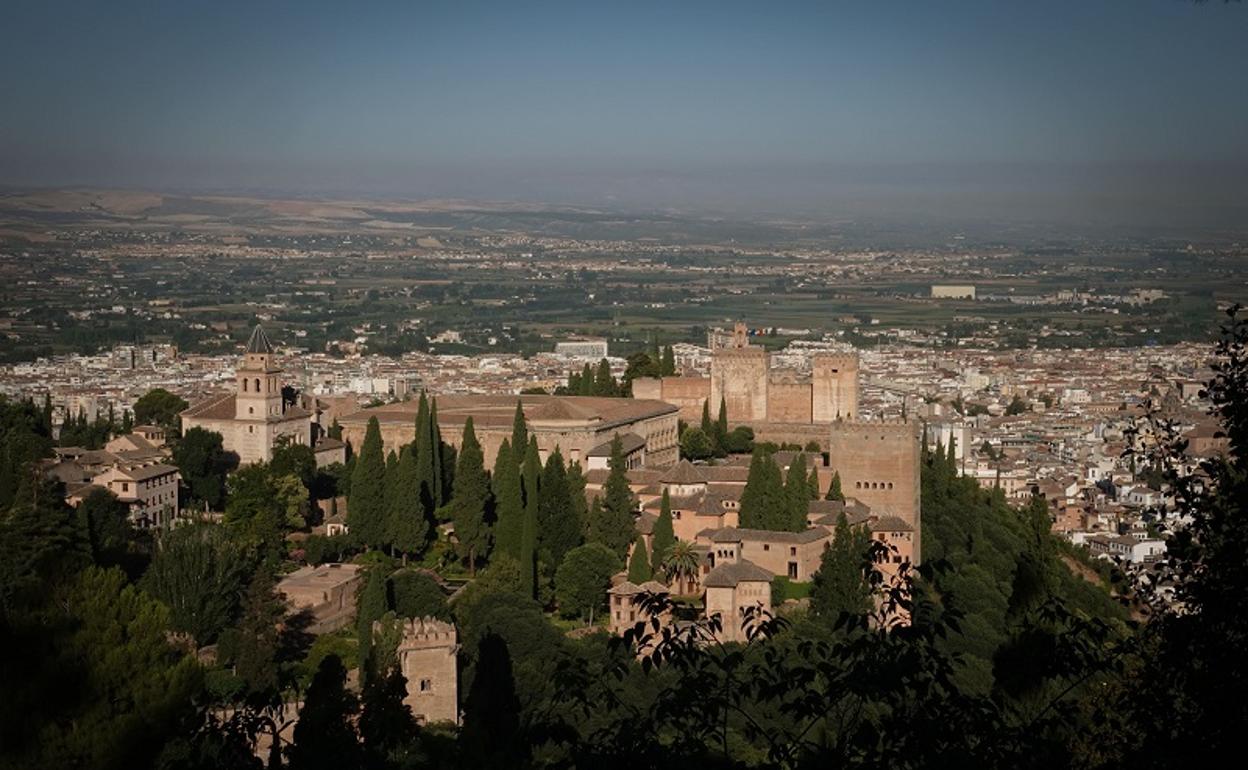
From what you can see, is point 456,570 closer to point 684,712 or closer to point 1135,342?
point 684,712

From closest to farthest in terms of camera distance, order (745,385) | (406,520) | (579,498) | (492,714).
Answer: (492,714), (406,520), (579,498), (745,385)

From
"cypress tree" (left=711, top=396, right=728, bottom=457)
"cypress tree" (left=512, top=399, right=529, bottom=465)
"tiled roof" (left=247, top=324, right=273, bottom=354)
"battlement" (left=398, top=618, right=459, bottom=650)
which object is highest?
"tiled roof" (left=247, top=324, right=273, bottom=354)

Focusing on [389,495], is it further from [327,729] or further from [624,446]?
[327,729]

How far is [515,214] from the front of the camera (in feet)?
602

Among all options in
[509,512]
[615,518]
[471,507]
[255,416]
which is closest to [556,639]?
[509,512]

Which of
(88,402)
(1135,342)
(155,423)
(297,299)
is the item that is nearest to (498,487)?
(155,423)

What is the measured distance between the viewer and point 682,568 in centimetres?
2284

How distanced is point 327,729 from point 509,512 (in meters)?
11.6

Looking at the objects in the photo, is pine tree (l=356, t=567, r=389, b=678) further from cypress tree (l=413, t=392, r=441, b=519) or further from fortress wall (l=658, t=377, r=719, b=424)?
fortress wall (l=658, t=377, r=719, b=424)

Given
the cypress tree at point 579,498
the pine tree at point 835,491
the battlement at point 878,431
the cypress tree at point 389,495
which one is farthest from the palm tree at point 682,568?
the battlement at point 878,431

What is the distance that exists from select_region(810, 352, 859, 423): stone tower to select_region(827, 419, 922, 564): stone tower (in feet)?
29.7

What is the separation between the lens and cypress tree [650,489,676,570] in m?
23.5

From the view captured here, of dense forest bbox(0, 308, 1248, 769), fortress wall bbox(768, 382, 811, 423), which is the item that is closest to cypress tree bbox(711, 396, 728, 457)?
fortress wall bbox(768, 382, 811, 423)

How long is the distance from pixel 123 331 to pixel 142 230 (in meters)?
44.7
